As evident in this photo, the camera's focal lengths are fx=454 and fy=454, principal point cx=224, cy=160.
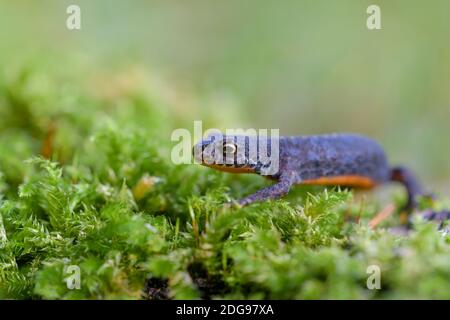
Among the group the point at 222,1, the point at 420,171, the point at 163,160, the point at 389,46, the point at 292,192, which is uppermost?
the point at 222,1

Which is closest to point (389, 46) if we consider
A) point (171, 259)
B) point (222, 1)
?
point (222, 1)

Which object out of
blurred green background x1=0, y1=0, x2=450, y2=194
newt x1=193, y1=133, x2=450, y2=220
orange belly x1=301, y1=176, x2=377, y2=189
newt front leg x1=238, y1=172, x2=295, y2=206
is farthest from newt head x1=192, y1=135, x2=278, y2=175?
blurred green background x1=0, y1=0, x2=450, y2=194

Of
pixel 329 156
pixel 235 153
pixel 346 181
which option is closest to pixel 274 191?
pixel 235 153

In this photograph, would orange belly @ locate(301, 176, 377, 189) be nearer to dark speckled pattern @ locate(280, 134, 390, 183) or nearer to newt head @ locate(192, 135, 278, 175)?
dark speckled pattern @ locate(280, 134, 390, 183)

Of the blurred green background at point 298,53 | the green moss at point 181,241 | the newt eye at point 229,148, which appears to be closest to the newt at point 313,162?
the newt eye at point 229,148

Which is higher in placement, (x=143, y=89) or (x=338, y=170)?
(x=143, y=89)

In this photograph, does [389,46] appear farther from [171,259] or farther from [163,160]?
[171,259]

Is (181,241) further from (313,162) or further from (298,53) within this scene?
(298,53)
